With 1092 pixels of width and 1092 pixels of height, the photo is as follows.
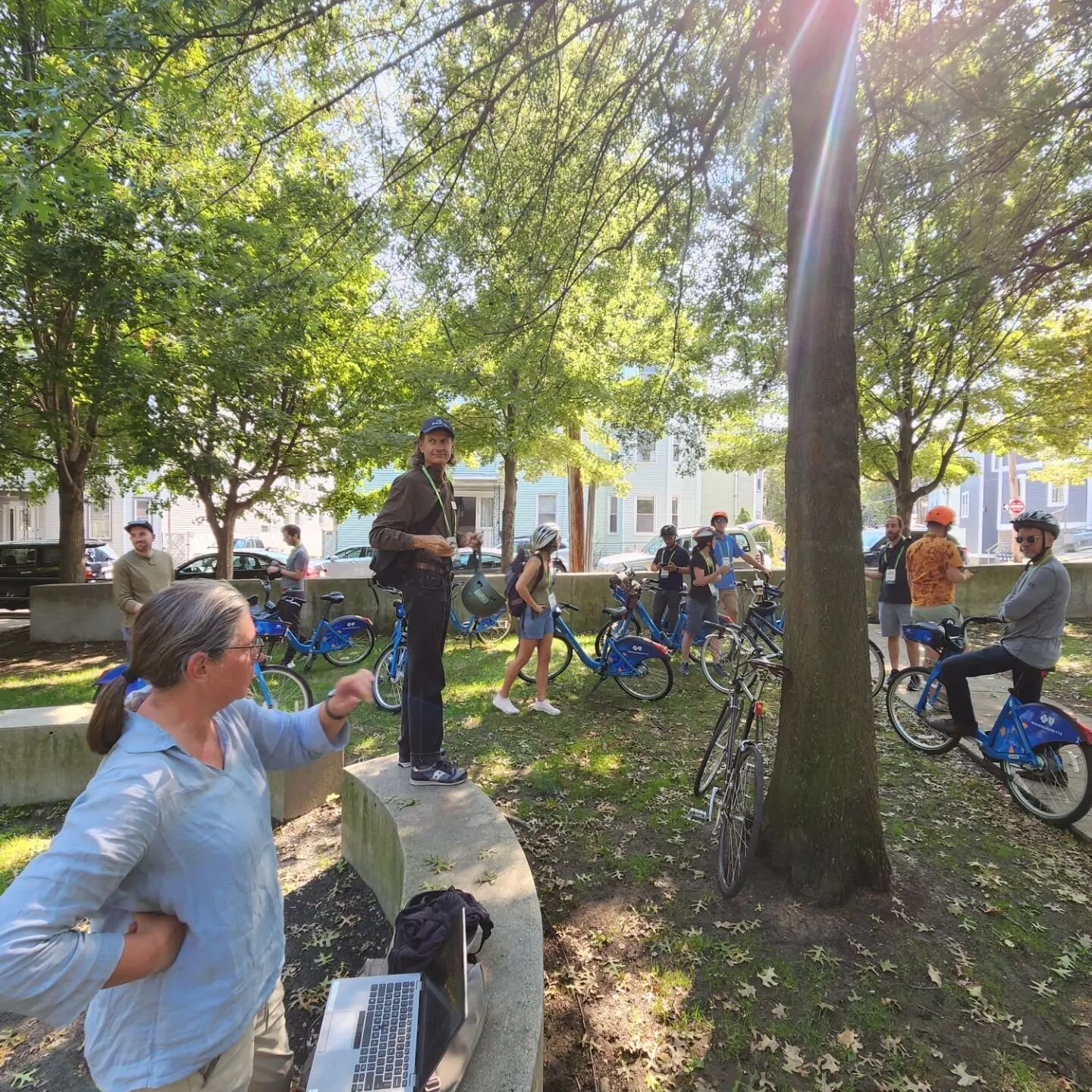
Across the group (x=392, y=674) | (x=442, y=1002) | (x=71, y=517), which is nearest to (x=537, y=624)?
(x=392, y=674)

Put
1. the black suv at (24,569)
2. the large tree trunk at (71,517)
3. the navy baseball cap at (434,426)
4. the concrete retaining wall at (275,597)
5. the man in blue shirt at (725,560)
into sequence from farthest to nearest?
the black suv at (24,569), the large tree trunk at (71,517), the concrete retaining wall at (275,597), the man in blue shirt at (725,560), the navy baseball cap at (434,426)

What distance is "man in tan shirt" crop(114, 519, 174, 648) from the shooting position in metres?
6.37

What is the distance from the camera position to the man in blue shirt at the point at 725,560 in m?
8.13

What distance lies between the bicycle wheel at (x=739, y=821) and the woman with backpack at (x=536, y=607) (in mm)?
2720

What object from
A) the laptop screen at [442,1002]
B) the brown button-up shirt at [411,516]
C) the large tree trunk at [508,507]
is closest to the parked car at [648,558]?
the large tree trunk at [508,507]

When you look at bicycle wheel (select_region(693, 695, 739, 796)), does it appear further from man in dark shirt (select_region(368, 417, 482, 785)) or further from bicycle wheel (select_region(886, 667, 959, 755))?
bicycle wheel (select_region(886, 667, 959, 755))

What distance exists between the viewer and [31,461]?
12906 mm

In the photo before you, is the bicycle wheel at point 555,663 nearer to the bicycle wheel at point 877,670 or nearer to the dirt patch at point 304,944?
the dirt patch at point 304,944

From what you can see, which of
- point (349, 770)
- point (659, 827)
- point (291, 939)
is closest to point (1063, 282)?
point (659, 827)

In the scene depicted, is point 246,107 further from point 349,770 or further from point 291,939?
point 291,939

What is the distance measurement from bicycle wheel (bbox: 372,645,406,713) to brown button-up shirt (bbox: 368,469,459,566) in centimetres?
324

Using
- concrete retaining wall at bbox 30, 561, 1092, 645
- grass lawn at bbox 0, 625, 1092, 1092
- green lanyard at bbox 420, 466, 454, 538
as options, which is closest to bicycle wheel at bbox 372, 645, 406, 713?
grass lawn at bbox 0, 625, 1092, 1092

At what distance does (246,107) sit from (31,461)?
12.0 meters

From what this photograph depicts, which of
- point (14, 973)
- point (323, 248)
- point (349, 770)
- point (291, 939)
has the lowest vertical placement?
point (291, 939)
